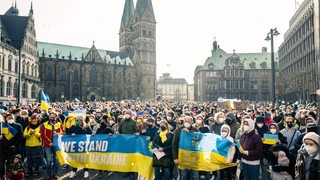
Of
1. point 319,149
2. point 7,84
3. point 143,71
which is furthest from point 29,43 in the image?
point 319,149

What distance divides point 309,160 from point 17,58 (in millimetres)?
58291

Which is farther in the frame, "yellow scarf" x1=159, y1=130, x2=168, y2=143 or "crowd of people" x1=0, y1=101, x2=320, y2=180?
"yellow scarf" x1=159, y1=130, x2=168, y2=143

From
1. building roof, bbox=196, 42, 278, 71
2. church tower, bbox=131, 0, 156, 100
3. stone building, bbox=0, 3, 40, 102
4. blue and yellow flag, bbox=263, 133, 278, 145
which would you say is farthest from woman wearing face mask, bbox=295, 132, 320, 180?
church tower, bbox=131, 0, 156, 100

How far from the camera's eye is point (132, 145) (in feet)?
29.2

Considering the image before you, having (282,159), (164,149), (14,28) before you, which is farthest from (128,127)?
(14,28)

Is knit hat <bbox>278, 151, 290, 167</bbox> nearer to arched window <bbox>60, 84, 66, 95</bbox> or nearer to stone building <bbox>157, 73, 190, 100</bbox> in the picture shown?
arched window <bbox>60, 84, 66, 95</bbox>

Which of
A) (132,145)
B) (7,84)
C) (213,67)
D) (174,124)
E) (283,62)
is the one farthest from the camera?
(213,67)

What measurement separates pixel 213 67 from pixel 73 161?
261ft

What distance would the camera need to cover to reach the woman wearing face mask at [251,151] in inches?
272

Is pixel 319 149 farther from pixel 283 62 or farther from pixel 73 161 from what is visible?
pixel 283 62

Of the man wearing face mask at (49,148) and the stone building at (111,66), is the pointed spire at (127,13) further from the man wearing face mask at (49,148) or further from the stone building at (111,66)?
the man wearing face mask at (49,148)

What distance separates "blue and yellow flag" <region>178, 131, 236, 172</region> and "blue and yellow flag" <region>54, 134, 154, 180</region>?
3.68 feet

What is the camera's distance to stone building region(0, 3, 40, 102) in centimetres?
4872

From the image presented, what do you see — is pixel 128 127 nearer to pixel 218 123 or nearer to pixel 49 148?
pixel 49 148
